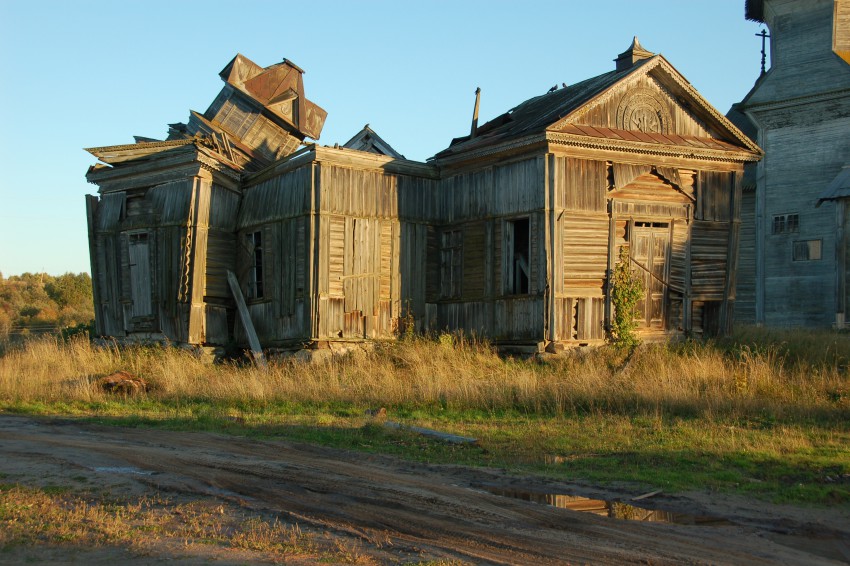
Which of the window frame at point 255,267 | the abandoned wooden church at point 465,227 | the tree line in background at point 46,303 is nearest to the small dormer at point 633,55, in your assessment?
the abandoned wooden church at point 465,227

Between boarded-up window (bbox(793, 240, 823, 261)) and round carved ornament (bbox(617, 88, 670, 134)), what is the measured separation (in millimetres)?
13093

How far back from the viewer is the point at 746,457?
1050 cm

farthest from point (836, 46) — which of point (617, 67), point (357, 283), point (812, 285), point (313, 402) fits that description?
point (313, 402)

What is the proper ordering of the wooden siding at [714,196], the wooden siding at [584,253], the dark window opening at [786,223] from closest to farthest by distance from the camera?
the wooden siding at [584,253], the wooden siding at [714,196], the dark window opening at [786,223]

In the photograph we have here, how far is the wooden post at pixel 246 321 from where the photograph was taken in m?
20.6

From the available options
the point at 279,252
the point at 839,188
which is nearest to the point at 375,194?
the point at 279,252

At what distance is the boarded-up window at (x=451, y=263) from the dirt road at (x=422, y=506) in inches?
401

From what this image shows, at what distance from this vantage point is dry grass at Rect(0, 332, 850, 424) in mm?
14367

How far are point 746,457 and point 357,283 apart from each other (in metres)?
11.6

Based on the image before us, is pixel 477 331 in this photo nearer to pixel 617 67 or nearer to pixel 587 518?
pixel 617 67

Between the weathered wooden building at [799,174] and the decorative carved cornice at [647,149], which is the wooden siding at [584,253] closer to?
the decorative carved cornice at [647,149]

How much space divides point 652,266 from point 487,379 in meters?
5.76

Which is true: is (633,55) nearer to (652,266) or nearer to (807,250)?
(652,266)

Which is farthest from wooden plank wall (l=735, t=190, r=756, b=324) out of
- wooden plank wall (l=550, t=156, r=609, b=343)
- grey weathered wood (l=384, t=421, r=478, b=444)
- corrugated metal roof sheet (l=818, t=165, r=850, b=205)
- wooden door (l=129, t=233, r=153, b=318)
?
grey weathered wood (l=384, t=421, r=478, b=444)
